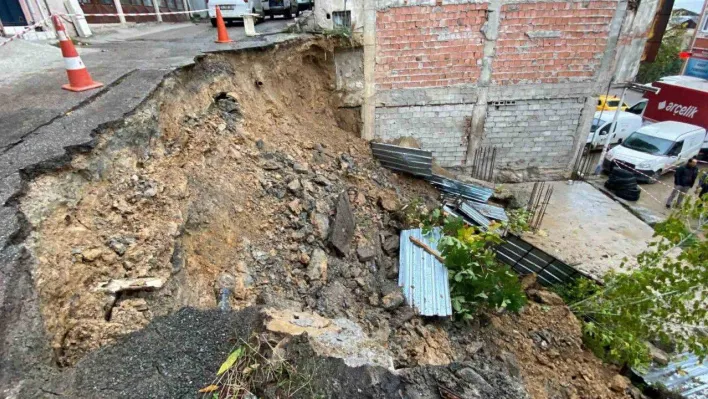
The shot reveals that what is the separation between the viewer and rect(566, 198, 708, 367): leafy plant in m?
3.54

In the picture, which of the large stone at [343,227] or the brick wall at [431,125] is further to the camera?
the brick wall at [431,125]

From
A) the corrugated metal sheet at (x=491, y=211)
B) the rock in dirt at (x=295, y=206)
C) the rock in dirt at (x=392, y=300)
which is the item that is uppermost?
the rock in dirt at (x=295, y=206)

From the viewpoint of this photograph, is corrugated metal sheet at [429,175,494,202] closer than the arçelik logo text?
Yes

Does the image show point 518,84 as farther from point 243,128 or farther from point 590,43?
point 243,128

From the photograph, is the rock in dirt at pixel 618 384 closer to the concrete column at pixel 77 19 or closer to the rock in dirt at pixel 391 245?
the rock in dirt at pixel 391 245

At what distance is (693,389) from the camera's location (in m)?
4.30

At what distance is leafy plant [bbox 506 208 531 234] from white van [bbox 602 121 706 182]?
482cm

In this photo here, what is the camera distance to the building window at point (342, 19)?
22.3 feet

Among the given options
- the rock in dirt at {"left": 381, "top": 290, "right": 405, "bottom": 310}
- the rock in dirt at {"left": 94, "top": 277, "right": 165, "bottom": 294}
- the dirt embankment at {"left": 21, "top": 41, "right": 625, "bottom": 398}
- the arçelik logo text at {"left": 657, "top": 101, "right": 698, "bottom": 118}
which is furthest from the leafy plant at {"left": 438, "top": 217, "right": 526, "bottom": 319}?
the arçelik logo text at {"left": 657, "top": 101, "right": 698, "bottom": 118}

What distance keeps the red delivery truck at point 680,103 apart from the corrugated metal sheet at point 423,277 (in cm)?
1280

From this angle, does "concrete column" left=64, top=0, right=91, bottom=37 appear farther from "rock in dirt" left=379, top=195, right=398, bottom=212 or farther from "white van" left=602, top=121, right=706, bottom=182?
"white van" left=602, top=121, right=706, bottom=182

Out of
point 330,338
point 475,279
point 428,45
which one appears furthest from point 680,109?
point 330,338

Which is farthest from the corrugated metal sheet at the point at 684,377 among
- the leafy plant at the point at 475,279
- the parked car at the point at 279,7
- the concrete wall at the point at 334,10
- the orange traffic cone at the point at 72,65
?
the parked car at the point at 279,7

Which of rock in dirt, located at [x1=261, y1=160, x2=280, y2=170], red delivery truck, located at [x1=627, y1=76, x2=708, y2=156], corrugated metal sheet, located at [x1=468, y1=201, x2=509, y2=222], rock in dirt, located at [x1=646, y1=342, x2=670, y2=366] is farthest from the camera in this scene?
red delivery truck, located at [x1=627, y1=76, x2=708, y2=156]
